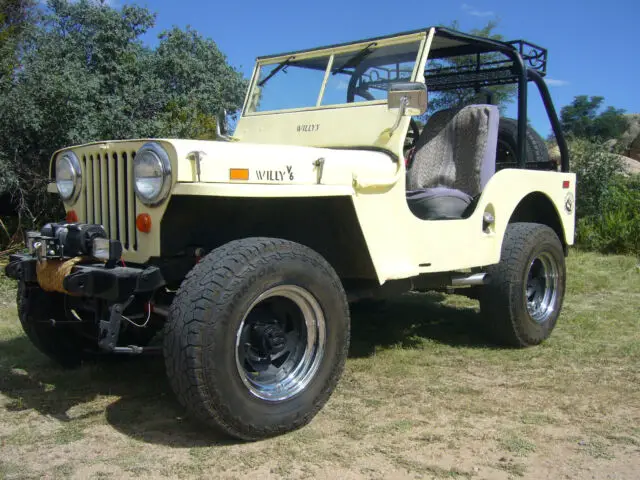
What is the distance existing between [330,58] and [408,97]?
1013 millimetres

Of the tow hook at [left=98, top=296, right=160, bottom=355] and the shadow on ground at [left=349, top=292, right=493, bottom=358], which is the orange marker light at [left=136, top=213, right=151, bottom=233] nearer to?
the tow hook at [left=98, top=296, right=160, bottom=355]

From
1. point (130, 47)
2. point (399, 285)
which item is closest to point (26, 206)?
point (130, 47)

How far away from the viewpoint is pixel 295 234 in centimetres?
405

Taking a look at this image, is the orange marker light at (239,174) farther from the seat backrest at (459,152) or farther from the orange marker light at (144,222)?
the seat backrest at (459,152)

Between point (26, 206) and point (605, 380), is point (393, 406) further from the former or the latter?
point (26, 206)

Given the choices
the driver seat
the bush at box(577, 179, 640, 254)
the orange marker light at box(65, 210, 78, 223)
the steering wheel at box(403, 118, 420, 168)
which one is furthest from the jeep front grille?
the bush at box(577, 179, 640, 254)

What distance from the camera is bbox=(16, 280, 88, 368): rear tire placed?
152 inches

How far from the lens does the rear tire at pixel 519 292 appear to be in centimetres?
488

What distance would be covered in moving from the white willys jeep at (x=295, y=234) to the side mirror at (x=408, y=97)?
1cm

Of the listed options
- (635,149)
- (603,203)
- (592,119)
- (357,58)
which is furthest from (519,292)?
(592,119)

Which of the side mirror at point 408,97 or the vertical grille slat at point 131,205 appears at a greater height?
the side mirror at point 408,97

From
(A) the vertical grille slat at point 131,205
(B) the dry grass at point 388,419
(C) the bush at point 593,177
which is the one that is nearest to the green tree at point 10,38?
(B) the dry grass at point 388,419

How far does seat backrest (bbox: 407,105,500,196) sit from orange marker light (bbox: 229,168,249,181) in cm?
236

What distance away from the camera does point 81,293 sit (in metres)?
3.17
